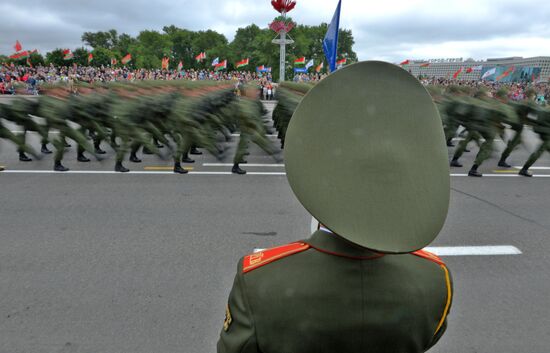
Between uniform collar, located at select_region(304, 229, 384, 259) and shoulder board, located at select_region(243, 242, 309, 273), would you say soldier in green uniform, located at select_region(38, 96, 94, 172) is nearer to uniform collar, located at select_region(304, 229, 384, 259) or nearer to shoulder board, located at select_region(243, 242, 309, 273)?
shoulder board, located at select_region(243, 242, 309, 273)

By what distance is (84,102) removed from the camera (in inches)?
179

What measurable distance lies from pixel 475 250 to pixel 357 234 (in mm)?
4228

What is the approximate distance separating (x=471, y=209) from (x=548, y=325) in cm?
304

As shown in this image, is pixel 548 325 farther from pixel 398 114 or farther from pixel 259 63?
pixel 259 63

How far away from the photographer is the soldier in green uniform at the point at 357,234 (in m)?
0.82

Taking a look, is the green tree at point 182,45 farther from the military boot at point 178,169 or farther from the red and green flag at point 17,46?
the military boot at point 178,169

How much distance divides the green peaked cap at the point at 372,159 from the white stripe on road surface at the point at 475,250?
3544 millimetres

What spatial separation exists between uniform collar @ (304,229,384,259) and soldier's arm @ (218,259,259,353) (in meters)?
0.25

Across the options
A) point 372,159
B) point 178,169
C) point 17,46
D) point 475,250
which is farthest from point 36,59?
point 372,159

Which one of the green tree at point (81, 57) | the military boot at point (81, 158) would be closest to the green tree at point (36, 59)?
the green tree at point (81, 57)

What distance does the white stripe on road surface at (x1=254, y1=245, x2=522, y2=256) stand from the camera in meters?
4.27

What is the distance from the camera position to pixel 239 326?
1.05 metres

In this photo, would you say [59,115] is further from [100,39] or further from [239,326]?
[100,39]

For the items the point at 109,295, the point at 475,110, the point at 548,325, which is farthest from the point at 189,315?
the point at 475,110
